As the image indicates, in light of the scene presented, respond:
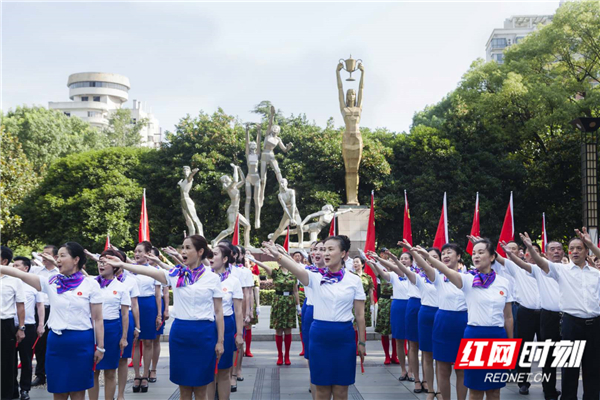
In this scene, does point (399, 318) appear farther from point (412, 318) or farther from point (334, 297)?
point (334, 297)

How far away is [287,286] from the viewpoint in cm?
851

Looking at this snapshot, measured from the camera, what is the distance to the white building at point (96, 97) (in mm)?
71125

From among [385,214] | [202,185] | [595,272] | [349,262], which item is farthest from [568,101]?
[595,272]

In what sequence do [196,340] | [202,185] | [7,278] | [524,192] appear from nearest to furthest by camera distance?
[196,340]
[7,278]
[524,192]
[202,185]

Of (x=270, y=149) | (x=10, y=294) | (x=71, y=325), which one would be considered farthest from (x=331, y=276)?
(x=270, y=149)

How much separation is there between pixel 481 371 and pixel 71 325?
3.17 metres

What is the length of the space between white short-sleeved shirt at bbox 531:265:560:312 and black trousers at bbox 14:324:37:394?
18.1 feet

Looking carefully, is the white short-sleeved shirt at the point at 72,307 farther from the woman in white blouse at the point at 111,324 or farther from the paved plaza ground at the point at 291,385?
the paved plaza ground at the point at 291,385

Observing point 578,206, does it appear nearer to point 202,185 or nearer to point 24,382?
point 202,185

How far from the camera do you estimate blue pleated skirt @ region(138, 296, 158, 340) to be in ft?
22.4

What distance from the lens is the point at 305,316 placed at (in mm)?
6375

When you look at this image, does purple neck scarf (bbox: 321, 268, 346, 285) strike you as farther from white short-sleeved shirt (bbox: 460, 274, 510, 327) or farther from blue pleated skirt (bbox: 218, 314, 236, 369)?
blue pleated skirt (bbox: 218, 314, 236, 369)

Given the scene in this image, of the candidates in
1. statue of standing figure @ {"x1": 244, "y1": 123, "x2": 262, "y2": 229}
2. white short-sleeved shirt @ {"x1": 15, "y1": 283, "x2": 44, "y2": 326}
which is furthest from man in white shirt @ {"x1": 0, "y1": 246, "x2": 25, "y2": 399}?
statue of standing figure @ {"x1": 244, "y1": 123, "x2": 262, "y2": 229}

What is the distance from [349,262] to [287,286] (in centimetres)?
96
